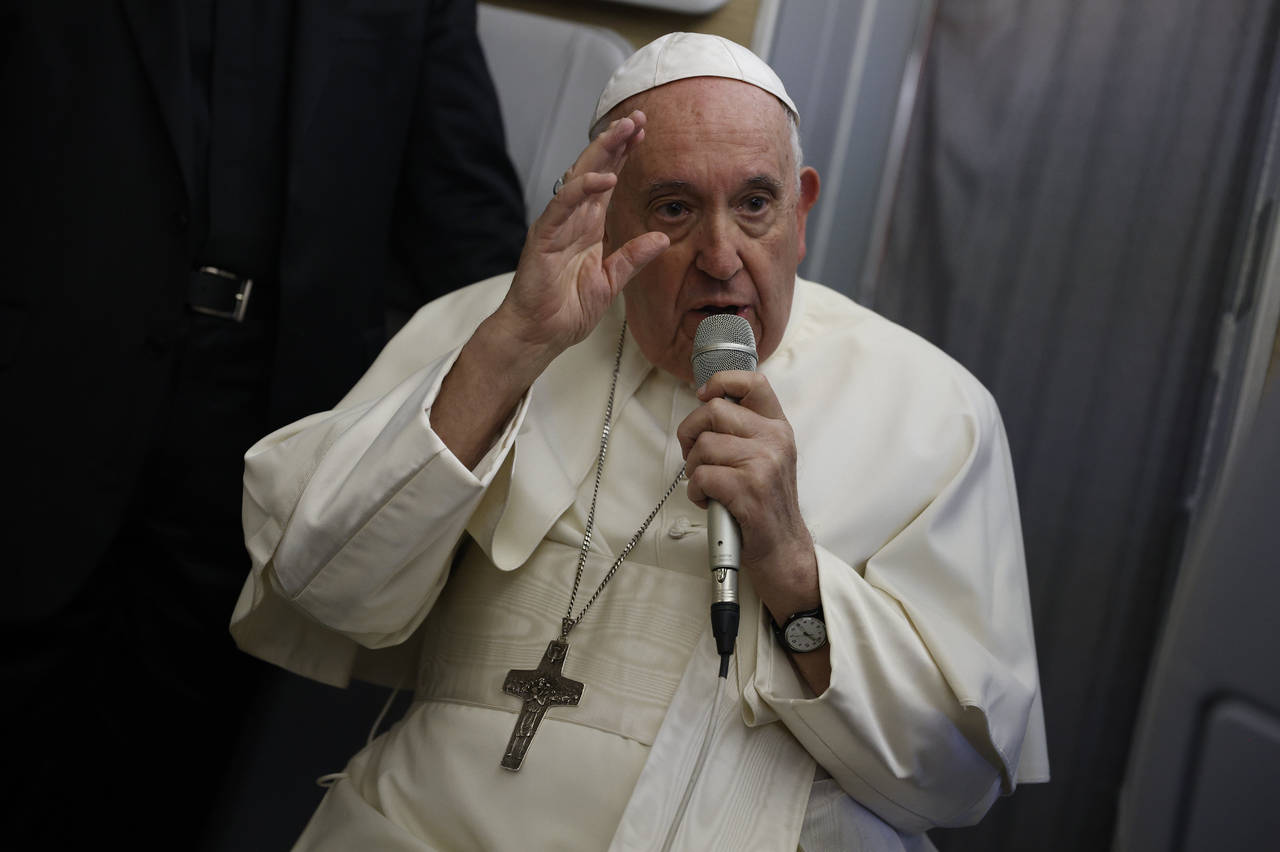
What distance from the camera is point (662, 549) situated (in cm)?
179

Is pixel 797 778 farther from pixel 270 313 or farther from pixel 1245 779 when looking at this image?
pixel 270 313

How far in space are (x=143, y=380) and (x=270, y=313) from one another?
31 centimetres

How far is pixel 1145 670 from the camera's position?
2438 mm

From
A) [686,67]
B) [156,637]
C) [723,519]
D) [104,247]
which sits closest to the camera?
[723,519]

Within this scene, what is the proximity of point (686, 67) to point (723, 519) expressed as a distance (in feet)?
2.75

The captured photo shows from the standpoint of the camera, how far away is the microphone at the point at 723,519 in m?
1.42

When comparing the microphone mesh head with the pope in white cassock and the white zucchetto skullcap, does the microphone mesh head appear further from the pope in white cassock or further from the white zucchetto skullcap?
the white zucchetto skullcap

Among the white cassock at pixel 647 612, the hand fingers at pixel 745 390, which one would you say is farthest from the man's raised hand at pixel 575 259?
the hand fingers at pixel 745 390

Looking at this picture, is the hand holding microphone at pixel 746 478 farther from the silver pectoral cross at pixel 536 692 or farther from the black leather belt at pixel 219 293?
Answer: the black leather belt at pixel 219 293

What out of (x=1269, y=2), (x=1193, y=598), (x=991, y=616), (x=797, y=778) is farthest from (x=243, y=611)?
(x=1269, y=2)

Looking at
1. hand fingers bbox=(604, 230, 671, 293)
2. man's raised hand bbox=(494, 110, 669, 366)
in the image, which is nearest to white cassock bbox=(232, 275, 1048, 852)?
man's raised hand bbox=(494, 110, 669, 366)

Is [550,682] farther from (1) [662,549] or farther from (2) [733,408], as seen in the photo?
(2) [733,408]

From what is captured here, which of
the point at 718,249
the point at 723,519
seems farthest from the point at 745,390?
the point at 718,249

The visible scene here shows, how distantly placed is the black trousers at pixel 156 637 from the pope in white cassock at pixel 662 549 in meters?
0.65
